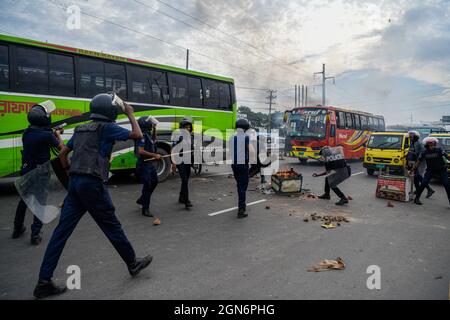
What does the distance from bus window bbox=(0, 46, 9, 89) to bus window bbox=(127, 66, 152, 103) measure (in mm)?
3255

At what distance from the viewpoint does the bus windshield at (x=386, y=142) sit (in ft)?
41.8

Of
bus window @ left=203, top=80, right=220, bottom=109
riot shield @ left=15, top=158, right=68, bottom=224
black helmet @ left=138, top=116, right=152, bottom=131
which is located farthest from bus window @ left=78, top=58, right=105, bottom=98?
riot shield @ left=15, top=158, right=68, bottom=224

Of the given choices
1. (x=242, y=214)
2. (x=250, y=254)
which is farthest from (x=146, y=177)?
(x=250, y=254)

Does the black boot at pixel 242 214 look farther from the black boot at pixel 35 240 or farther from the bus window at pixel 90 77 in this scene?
the bus window at pixel 90 77

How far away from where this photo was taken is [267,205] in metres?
7.32

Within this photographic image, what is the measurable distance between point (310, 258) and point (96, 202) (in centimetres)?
282

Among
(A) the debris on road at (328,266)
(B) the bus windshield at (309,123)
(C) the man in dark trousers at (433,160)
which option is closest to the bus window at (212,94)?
(B) the bus windshield at (309,123)

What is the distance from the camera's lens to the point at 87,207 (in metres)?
3.16

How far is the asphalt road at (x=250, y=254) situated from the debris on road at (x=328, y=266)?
3.5 inches

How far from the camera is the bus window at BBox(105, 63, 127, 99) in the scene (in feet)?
30.3

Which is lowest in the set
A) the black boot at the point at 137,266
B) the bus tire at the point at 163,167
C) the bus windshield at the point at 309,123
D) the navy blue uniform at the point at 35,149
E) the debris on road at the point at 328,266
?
the debris on road at the point at 328,266

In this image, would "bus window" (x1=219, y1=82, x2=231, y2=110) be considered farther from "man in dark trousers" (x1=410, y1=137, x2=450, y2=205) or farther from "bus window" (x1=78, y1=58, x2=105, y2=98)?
"man in dark trousers" (x1=410, y1=137, x2=450, y2=205)
